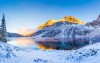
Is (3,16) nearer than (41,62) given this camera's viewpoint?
No

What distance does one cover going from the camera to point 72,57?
1152 inches

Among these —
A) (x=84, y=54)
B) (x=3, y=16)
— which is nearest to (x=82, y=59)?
(x=84, y=54)

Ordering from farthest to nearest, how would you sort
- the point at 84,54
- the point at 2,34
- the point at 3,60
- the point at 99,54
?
1. the point at 2,34
2. the point at 84,54
3. the point at 99,54
4. the point at 3,60

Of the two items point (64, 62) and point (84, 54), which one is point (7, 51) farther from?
point (84, 54)

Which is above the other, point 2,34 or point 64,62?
point 2,34

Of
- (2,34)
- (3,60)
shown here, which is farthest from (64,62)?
(2,34)

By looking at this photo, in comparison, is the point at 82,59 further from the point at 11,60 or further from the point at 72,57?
the point at 11,60

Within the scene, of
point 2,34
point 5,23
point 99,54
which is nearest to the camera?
point 99,54

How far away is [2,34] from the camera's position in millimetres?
72750

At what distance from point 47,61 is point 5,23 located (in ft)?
173

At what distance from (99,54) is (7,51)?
439 inches

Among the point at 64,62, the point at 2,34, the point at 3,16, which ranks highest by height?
the point at 3,16

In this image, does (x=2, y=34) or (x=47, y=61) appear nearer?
(x=47, y=61)

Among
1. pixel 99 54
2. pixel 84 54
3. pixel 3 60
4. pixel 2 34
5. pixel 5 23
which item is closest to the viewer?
pixel 3 60
